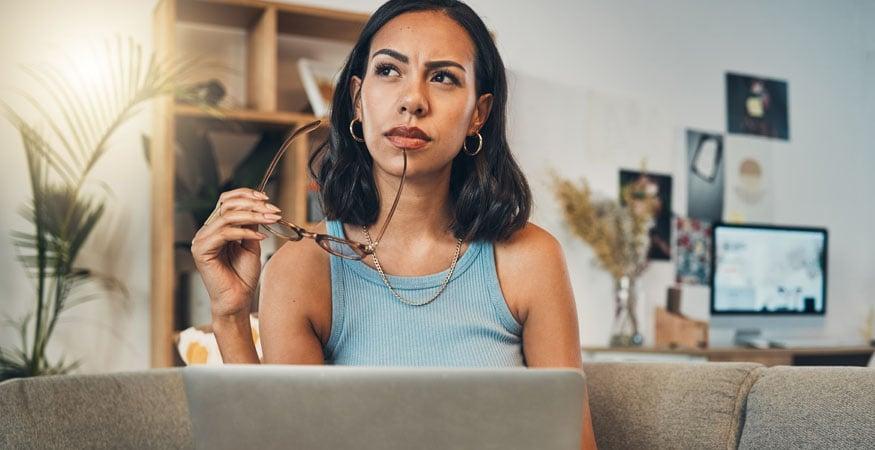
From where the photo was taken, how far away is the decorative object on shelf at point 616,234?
426 centimetres

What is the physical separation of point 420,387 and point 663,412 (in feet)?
2.69

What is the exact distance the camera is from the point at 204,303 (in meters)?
3.17

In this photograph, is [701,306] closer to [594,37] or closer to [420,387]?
[594,37]

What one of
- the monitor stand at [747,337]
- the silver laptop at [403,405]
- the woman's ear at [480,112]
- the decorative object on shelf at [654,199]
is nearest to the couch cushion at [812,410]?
the woman's ear at [480,112]

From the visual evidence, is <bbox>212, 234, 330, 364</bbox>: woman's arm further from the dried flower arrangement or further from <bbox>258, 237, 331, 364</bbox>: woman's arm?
the dried flower arrangement

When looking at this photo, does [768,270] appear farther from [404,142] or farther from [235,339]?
[235,339]

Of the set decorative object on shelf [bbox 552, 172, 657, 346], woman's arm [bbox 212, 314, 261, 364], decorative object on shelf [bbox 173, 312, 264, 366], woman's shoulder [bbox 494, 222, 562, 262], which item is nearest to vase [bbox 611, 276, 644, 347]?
decorative object on shelf [bbox 552, 172, 657, 346]

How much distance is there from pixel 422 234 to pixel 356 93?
0.77ft

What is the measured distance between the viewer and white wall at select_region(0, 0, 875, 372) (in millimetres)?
3320

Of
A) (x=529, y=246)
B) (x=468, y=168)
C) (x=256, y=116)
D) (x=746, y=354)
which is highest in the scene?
(x=256, y=116)

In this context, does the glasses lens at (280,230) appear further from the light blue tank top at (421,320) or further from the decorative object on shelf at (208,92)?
the decorative object on shelf at (208,92)

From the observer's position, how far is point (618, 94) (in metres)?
4.48

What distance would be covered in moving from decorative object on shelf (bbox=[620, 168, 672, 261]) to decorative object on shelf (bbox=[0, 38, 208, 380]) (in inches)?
79.7

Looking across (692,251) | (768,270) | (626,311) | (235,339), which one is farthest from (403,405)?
(768,270)
